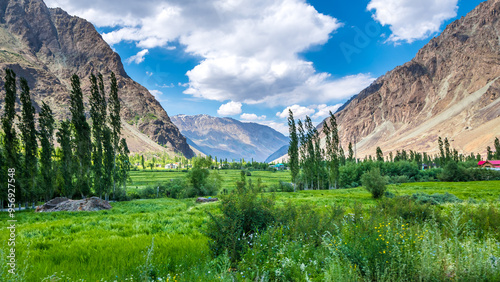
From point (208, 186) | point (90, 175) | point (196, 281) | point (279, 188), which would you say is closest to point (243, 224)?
point (196, 281)

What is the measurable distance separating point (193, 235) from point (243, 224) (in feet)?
7.55

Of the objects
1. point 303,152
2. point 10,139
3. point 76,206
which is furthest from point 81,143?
point 303,152

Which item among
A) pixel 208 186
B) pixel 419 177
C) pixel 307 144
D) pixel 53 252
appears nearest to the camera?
pixel 53 252

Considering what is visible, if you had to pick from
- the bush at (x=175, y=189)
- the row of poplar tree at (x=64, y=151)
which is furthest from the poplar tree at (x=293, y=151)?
the row of poplar tree at (x=64, y=151)

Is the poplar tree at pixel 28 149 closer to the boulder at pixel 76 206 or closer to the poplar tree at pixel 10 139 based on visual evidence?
the poplar tree at pixel 10 139

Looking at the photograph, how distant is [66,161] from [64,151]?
1459 mm

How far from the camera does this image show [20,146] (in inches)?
1105

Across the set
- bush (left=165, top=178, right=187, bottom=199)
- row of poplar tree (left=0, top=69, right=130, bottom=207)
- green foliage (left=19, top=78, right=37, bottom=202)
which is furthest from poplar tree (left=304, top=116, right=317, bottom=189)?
green foliage (left=19, top=78, right=37, bottom=202)

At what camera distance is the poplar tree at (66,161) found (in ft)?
109

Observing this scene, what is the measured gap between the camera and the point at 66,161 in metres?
34.8

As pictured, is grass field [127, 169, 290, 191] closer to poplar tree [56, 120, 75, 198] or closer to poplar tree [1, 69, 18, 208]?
poplar tree [56, 120, 75, 198]

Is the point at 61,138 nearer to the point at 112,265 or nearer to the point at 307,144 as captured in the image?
the point at 112,265

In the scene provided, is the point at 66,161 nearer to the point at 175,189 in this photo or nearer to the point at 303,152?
the point at 175,189

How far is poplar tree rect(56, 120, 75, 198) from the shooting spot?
33.3m
